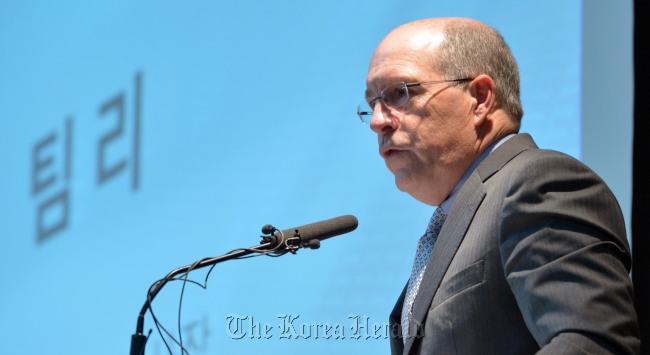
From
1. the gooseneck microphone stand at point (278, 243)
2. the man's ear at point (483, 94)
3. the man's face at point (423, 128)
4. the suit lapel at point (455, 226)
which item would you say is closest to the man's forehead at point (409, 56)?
the man's face at point (423, 128)

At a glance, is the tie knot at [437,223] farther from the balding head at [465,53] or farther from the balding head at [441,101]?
the balding head at [465,53]

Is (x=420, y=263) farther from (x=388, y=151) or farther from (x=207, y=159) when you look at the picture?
(x=207, y=159)

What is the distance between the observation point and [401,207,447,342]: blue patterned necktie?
72.4 inches

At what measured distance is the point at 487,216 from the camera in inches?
65.3

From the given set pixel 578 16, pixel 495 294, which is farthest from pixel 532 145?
pixel 578 16

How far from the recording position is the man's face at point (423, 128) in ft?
6.34

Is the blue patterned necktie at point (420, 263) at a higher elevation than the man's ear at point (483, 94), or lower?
lower

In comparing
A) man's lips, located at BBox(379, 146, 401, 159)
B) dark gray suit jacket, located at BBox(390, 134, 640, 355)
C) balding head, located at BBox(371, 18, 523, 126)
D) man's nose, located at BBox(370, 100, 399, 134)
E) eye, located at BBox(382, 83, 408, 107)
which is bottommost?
dark gray suit jacket, located at BBox(390, 134, 640, 355)

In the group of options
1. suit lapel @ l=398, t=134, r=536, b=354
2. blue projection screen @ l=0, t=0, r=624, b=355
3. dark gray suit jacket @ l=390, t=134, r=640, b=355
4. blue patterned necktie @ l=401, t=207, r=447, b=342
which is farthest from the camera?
blue projection screen @ l=0, t=0, r=624, b=355

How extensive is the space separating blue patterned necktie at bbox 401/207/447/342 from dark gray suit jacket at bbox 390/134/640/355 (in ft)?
0.34

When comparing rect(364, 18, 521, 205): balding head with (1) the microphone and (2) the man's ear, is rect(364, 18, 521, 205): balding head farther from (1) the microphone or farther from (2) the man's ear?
(1) the microphone

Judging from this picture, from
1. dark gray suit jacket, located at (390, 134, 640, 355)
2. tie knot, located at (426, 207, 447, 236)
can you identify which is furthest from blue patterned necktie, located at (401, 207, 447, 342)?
dark gray suit jacket, located at (390, 134, 640, 355)

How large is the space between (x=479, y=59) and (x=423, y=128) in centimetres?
21

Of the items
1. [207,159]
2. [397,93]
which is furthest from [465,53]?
[207,159]
